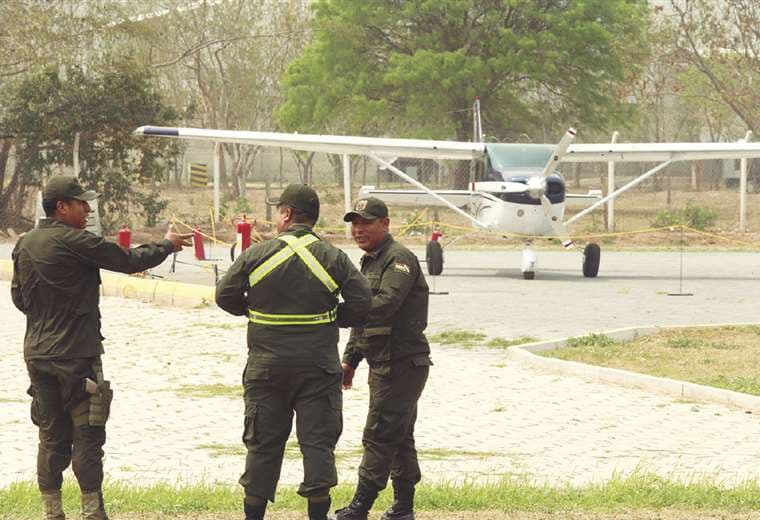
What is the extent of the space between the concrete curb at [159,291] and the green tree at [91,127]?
1498 centimetres

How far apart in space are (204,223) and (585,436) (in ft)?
99.2

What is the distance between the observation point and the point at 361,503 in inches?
273

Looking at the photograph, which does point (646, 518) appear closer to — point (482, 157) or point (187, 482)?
point (187, 482)

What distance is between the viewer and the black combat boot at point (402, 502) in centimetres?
697

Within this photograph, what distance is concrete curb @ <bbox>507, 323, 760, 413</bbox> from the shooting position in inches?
445

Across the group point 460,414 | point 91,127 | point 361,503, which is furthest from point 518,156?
point 361,503

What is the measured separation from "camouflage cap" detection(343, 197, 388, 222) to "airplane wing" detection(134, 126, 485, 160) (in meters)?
20.5

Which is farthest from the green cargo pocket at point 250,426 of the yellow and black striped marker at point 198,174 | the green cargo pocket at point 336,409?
the yellow and black striped marker at point 198,174

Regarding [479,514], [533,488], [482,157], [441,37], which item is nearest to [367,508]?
[479,514]

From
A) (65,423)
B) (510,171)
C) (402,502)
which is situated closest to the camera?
(65,423)

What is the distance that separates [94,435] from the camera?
22.3ft

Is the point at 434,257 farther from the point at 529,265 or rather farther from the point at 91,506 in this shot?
the point at 91,506

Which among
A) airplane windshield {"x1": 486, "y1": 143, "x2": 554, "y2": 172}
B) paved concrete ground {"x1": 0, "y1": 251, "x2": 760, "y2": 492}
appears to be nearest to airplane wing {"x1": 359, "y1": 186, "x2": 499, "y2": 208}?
airplane windshield {"x1": 486, "y1": 143, "x2": 554, "y2": 172}

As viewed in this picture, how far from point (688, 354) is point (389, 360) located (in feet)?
25.9
